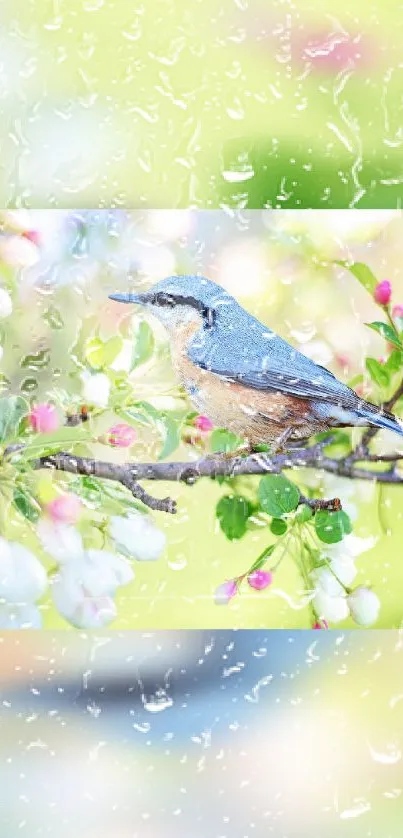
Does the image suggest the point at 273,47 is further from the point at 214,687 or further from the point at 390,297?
the point at 214,687

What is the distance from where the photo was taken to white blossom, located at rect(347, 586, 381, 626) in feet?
1.81

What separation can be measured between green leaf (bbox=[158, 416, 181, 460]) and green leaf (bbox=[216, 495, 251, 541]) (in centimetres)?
5

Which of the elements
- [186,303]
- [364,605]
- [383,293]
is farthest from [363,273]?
[364,605]

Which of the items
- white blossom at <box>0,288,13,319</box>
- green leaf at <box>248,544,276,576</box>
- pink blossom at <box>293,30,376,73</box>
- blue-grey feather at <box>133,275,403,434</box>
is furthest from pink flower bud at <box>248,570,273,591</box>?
pink blossom at <box>293,30,376,73</box>

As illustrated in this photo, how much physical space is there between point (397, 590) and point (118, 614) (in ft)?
0.61

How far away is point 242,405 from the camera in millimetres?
528

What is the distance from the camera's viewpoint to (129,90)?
1.81 feet

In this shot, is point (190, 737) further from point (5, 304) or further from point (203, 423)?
point (5, 304)

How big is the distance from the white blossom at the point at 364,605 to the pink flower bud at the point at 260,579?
57mm

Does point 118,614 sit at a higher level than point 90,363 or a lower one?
lower

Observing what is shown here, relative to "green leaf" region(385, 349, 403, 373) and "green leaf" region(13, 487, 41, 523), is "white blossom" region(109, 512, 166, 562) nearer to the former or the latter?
"green leaf" region(13, 487, 41, 523)

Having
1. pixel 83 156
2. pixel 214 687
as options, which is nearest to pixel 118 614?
pixel 214 687

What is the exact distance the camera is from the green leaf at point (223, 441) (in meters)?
0.53

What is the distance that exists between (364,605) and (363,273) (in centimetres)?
22
